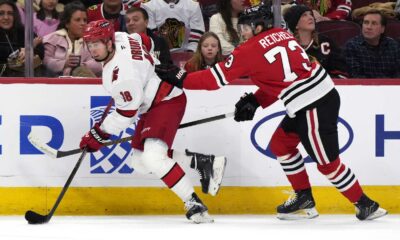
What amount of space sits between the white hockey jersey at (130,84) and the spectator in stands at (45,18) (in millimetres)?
747

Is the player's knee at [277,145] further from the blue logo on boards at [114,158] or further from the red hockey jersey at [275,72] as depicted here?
the blue logo on boards at [114,158]

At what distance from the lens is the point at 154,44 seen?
641 cm

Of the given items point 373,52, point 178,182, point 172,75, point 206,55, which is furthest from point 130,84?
point 373,52

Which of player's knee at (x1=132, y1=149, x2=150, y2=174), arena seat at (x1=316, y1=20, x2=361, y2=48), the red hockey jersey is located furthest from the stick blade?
arena seat at (x1=316, y1=20, x2=361, y2=48)

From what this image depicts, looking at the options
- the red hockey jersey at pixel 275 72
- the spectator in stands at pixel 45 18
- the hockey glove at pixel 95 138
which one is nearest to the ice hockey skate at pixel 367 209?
the red hockey jersey at pixel 275 72

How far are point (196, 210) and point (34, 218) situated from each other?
863 millimetres

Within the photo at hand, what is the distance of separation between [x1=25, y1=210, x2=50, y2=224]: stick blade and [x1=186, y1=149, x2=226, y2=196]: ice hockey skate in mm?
875

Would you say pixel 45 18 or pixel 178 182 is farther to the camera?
pixel 45 18

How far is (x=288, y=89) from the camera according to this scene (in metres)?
5.66

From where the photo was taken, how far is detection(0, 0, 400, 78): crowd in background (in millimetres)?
6227

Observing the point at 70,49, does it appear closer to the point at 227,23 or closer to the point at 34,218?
the point at 227,23

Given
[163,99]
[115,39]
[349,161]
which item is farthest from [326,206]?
[115,39]

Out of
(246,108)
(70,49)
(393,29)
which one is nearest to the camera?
(246,108)

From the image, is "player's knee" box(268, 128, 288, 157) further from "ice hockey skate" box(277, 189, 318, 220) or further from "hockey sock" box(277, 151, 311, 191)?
"ice hockey skate" box(277, 189, 318, 220)
